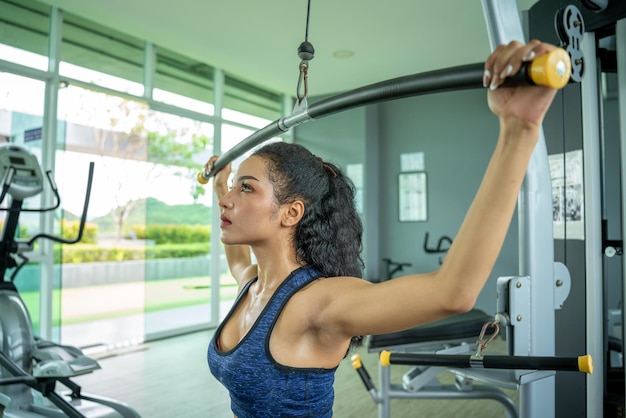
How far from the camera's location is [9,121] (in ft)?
11.5

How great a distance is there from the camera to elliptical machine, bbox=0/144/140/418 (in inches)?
89.7

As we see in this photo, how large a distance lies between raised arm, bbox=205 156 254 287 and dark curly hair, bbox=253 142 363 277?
306 millimetres

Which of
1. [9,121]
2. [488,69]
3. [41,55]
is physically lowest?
[488,69]

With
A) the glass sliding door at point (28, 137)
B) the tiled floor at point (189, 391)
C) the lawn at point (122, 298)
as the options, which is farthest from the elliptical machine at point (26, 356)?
the lawn at point (122, 298)

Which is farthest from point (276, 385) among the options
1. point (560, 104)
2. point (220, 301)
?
point (220, 301)

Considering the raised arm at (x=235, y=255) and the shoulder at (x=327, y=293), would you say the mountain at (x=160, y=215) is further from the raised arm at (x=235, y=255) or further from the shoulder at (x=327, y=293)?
the shoulder at (x=327, y=293)

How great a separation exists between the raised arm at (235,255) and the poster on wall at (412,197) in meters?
4.16

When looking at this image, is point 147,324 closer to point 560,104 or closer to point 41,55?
point 41,55

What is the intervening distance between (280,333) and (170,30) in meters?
3.72

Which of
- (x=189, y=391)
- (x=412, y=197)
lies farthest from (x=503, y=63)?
(x=412, y=197)

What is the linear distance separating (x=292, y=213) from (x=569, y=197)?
118 centimetres

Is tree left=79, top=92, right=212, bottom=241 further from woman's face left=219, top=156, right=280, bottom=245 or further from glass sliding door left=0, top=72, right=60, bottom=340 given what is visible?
woman's face left=219, top=156, right=280, bottom=245

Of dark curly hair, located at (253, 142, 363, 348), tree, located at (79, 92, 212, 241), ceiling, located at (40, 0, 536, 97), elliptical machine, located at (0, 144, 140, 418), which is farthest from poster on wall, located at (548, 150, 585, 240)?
tree, located at (79, 92, 212, 241)

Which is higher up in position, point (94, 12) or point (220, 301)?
point (94, 12)
